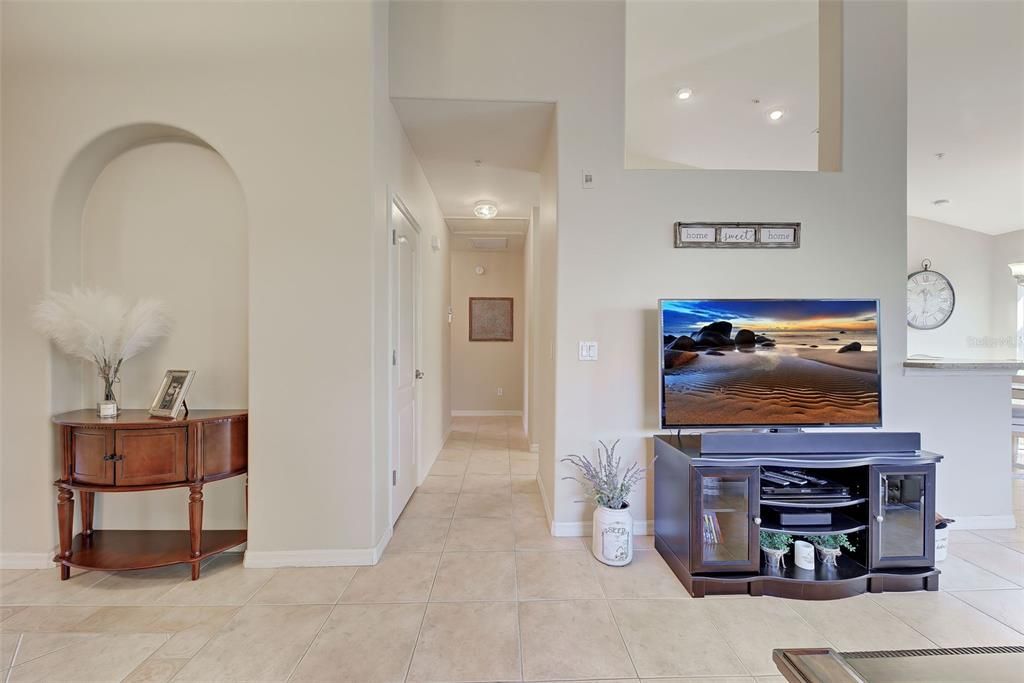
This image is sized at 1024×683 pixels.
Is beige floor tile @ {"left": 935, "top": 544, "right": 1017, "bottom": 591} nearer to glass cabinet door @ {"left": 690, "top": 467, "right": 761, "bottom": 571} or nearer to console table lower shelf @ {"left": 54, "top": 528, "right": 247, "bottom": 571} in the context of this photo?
glass cabinet door @ {"left": 690, "top": 467, "right": 761, "bottom": 571}

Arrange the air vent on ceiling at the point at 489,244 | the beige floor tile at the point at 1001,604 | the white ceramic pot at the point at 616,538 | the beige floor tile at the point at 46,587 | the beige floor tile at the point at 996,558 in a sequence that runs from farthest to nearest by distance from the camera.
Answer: the air vent on ceiling at the point at 489,244
the white ceramic pot at the point at 616,538
the beige floor tile at the point at 996,558
the beige floor tile at the point at 46,587
the beige floor tile at the point at 1001,604

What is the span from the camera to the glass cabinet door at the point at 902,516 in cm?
218

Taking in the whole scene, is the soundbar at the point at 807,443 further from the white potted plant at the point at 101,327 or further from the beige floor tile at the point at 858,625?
the white potted plant at the point at 101,327

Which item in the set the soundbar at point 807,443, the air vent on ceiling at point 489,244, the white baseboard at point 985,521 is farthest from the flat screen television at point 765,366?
the air vent on ceiling at point 489,244

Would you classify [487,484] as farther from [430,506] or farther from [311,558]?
[311,558]

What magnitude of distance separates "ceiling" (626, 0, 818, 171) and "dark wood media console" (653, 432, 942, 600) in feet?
9.54

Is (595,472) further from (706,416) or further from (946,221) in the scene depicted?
(946,221)

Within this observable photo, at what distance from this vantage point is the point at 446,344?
210 inches

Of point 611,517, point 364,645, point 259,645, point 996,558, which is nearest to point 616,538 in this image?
point 611,517

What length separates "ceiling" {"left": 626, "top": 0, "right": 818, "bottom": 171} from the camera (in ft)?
10.3

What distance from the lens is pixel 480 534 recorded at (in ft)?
9.14

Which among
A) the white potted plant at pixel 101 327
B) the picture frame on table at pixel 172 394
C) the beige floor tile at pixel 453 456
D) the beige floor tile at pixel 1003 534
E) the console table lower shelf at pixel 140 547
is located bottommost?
the beige floor tile at pixel 453 456

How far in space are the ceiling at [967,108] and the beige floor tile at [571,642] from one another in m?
4.22

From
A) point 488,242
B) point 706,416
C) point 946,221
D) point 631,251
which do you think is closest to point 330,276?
point 631,251
